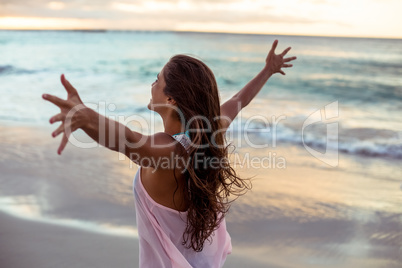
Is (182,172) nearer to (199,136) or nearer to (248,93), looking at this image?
(199,136)

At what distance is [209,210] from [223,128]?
39cm

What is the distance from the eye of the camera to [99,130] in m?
1.53

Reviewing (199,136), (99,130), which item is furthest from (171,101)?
(99,130)

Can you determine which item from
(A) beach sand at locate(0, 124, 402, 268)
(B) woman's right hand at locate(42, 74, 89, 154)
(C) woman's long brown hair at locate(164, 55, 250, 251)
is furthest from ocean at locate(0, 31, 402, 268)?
(B) woman's right hand at locate(42, 74, 89, 154)

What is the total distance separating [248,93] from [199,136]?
2.54 feet

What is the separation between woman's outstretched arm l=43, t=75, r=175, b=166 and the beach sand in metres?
2.05

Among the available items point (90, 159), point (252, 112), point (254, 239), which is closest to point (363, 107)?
point (252, 112)

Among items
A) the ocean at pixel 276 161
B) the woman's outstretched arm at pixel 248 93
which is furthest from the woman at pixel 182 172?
the ocean at pixel 276 161

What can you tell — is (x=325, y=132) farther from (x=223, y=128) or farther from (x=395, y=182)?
(x=223, y=128)

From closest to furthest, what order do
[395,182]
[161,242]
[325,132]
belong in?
[161,242] < [395,182] < [325,132]

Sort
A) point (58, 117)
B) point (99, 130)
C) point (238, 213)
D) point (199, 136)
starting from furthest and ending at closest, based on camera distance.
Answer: point (238, 213)
point (199, 136)
point (99, 130)
point (58, 117)

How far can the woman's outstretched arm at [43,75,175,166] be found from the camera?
1450 mm

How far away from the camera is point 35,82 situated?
14523 millimetres

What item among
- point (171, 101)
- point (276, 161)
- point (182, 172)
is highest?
point (171, 101)
